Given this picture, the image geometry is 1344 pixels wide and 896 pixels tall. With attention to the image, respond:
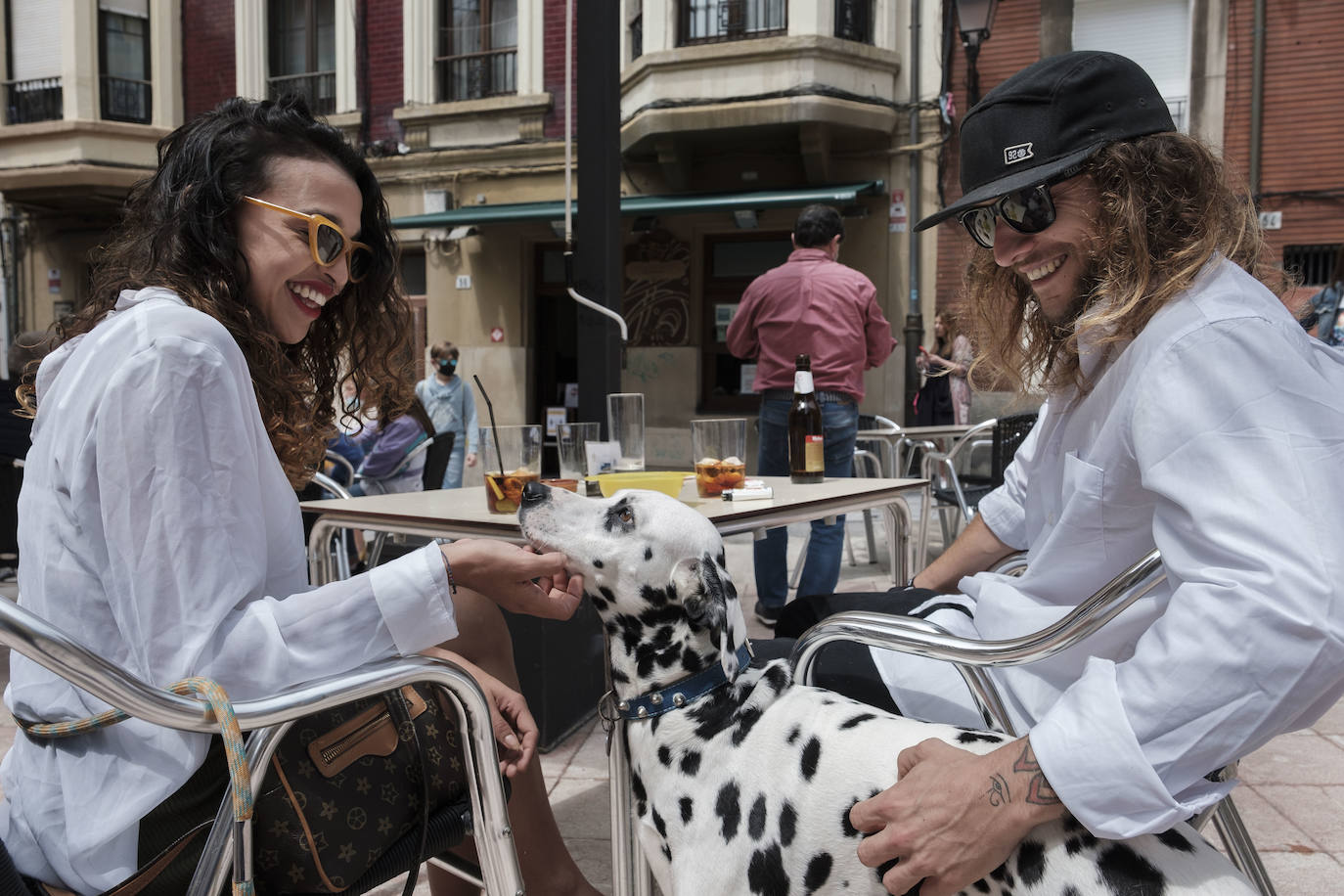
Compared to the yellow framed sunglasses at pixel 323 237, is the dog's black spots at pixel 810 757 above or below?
below

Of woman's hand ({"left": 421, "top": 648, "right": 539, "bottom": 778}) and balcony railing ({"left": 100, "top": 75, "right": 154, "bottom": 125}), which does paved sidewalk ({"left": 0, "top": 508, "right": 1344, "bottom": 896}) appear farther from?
balcony railing ({"left": 100, "top": 75, "right": 154, "bottom": 125})

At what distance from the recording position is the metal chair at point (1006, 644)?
4.40ft

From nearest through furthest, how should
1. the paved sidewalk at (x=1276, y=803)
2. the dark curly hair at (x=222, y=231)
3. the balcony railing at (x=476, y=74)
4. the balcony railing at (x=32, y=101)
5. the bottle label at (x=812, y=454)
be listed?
the dark curly hair at (x=222, y=231), the paved sidewalk at (x=1276, y=803), the bottle label at (x=812, y=454), the balcony railing at (x=476, y=74), the balcony railing at (x=32, y=101)

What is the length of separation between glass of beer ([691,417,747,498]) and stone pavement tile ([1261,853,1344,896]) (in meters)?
1.69

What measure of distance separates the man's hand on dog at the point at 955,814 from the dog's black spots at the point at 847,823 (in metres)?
0.05

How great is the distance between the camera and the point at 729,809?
147 cm

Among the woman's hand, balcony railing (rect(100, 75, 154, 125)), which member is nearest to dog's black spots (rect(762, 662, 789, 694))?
the woman's hand

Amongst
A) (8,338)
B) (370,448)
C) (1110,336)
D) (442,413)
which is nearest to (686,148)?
(442,413)

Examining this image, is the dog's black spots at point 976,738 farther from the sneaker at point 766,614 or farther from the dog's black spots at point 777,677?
the sneaker at point 766,614

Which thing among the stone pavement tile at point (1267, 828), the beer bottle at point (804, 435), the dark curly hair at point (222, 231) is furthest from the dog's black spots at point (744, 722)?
the stone pavement tile at point (1267, 828)

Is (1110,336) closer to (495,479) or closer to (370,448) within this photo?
(495,479)

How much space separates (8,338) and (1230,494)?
20.5 meters

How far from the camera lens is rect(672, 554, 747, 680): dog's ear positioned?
1.62 m

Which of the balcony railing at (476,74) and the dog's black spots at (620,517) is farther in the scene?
the balcony railing at (476,74)
